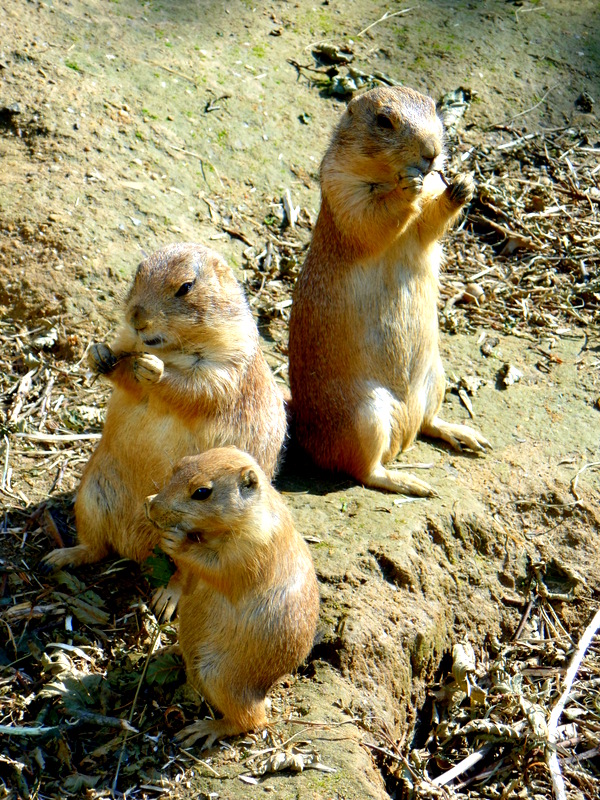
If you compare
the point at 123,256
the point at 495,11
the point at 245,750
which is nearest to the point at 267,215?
the point at 123,256

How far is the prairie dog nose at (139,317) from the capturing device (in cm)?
468

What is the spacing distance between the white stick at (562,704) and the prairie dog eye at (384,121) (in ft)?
11.1

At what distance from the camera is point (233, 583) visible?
165 inches

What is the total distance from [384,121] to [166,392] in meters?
2.23

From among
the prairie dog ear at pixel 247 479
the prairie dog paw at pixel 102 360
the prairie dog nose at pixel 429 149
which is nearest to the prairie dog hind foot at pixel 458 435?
the prairie dog nose at pixel 429 149

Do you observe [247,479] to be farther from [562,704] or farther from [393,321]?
[562,704]

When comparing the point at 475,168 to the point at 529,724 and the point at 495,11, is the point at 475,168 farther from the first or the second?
the point at 529,724

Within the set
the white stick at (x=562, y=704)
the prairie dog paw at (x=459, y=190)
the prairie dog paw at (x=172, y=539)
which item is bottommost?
the white stick at (x=562, y=704)

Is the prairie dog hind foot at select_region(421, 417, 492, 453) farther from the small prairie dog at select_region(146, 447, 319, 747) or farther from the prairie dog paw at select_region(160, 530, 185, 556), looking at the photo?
the prairie dog paw at select_region(160, 530, 185, 556)

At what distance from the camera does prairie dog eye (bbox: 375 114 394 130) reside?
569cm

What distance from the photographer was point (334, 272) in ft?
20.0

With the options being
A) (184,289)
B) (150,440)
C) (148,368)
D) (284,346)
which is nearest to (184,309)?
(184,289)

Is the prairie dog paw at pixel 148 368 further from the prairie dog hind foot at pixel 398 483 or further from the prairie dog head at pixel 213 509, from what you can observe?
the prairie dog hind foot at pixel 398 483

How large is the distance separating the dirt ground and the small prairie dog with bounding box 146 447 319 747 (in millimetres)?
255
